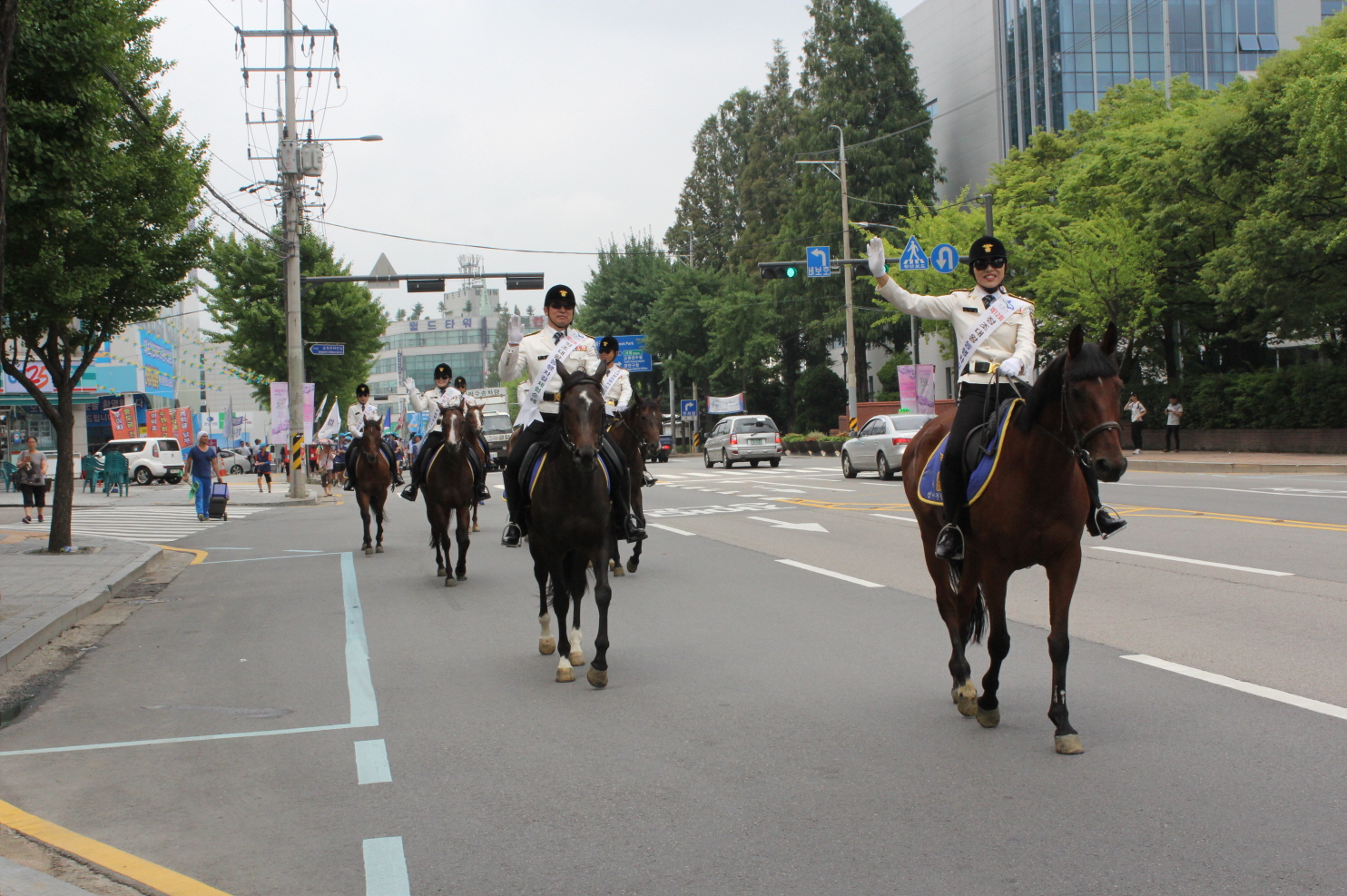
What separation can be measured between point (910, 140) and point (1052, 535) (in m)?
61.8

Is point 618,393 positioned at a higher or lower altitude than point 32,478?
higher

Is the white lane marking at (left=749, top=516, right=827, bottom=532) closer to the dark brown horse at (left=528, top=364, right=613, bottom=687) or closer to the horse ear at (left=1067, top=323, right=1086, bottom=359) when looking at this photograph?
the dark brown horse at (left=528, top=364, right=613, bottom=687)

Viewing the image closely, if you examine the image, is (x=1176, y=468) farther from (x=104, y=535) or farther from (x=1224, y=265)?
(x=104, y=535)

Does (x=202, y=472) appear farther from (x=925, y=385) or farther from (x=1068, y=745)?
(x=1068, y=745)

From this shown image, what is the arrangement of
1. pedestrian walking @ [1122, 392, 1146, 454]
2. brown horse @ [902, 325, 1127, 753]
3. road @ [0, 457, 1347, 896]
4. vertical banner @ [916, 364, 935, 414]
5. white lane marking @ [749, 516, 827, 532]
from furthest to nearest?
vertical banner @ [916, 364, 935, 414], pedestrian walking @ [1122, 392, 1146, 454], white lane marking @ [749, 516, 827, 532], brown horse @ [902, 325, 1127, 753], road @ [0, 457, 1347, 896]

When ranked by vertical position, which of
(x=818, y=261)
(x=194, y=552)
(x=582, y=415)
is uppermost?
(x=818, y=261)

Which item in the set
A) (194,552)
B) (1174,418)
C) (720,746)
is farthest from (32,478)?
(1174,418)

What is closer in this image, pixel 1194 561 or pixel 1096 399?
pixel 1096 399

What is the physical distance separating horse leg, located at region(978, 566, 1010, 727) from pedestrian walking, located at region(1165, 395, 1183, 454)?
108ft

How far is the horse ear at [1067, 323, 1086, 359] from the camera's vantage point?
5.25 metres

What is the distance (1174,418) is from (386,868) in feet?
117

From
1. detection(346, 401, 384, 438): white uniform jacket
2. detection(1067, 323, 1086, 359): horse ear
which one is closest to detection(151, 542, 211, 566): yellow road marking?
detection(346, 401, 384, 438): white uniform jacket

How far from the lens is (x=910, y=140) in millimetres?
64125

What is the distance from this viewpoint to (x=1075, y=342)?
541 cm
